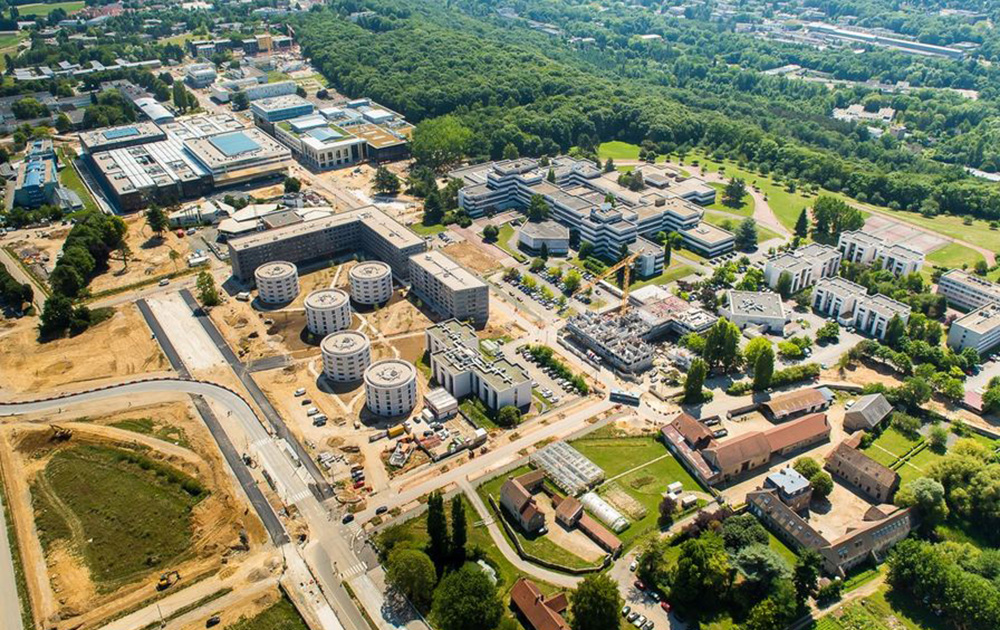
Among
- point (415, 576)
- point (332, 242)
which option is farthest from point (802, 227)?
point (415, 576)

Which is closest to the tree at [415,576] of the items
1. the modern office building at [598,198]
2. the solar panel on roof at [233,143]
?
the modern office building at [598,198]

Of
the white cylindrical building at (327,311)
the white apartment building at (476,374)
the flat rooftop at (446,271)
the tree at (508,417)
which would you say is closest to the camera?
the tree at (508,417)

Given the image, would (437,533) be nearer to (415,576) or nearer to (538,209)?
(415,576)

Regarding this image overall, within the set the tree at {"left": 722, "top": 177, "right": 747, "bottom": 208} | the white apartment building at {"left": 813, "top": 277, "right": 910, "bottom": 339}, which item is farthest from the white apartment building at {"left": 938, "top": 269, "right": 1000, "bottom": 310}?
the tree at {"left": 722, "top": 177, "right": 747, "bottom": 208}

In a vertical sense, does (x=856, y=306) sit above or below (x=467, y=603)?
above

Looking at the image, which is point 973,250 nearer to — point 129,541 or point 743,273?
point 743,273

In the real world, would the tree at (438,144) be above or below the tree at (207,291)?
above

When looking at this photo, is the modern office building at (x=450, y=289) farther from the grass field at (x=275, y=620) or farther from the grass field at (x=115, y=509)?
the grass field at (x=275, y=620)
